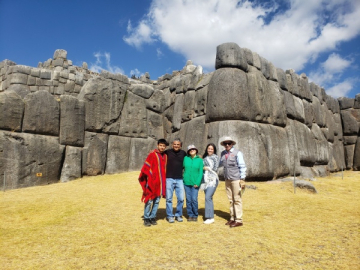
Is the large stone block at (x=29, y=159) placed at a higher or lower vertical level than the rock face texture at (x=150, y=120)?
lower

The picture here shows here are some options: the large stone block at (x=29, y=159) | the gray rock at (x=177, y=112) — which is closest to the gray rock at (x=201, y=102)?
the gray rock at (x=177, y=112)

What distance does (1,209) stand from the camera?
17.9 ft

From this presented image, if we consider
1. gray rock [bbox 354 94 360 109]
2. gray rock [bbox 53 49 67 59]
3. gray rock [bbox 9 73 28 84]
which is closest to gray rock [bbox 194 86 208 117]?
gray rock [bbox 9 73 28 84]

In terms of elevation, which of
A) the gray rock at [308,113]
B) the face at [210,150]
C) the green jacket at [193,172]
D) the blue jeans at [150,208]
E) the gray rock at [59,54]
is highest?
the gray rock at [59,54]

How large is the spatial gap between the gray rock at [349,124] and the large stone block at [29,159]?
59.3 feet

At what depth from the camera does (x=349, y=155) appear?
56.2ft

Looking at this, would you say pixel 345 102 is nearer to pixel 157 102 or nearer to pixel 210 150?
pixel 157 102

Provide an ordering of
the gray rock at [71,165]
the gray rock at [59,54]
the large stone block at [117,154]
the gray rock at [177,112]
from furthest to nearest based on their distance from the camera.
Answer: the gray rock at [59,54]
the gray rock at [177,112]
the large stone block at [117,154]
the gray rock at [71,165]

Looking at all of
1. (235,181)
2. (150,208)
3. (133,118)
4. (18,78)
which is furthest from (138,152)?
(235,181)

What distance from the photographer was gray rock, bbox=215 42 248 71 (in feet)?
31.9

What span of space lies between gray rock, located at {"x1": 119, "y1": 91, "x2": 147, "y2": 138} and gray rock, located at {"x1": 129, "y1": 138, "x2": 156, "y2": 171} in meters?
0.31

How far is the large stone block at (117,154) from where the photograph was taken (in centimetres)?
1066

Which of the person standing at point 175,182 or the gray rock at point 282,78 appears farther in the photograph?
the gray rock at point 282,78

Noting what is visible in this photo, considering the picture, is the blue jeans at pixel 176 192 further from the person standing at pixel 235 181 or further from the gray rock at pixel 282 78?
the gray rock at pixel 282 78
